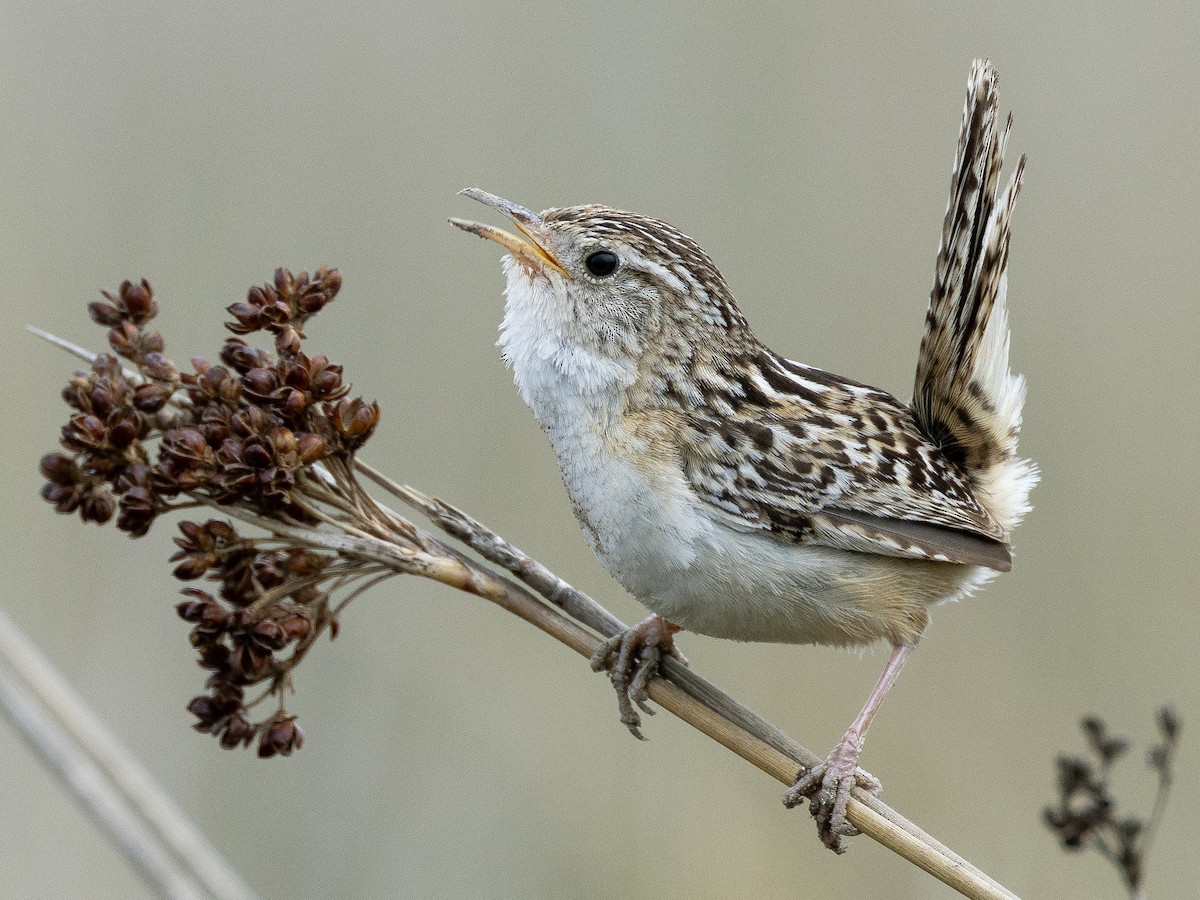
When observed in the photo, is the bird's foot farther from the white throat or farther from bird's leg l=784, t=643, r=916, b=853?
the white throat

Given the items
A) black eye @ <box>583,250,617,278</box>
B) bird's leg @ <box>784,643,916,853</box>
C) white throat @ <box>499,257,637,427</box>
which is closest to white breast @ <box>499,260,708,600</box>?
white throat @ <box>499,257,637,427</box>

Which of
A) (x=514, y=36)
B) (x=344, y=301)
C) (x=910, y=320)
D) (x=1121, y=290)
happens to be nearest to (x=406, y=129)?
(x=514, y=36)

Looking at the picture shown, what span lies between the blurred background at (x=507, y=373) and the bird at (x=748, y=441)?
136 centimetres

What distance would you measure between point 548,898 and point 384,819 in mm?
649

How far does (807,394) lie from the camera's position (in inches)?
135

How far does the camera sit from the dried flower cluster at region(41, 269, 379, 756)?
2508 mm

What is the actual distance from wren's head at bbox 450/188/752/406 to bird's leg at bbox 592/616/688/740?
65 cm

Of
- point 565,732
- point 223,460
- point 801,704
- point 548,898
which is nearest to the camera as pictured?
point 223,460

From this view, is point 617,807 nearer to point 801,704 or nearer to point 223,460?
point 801,704

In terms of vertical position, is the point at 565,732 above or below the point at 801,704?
below

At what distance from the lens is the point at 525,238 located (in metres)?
3.38

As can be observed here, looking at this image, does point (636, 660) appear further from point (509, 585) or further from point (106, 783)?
point (106, 783)

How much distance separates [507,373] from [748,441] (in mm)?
2234

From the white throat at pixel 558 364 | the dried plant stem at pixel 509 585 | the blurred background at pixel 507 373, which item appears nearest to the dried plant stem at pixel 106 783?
the dried plant stem at pixel 509 585
